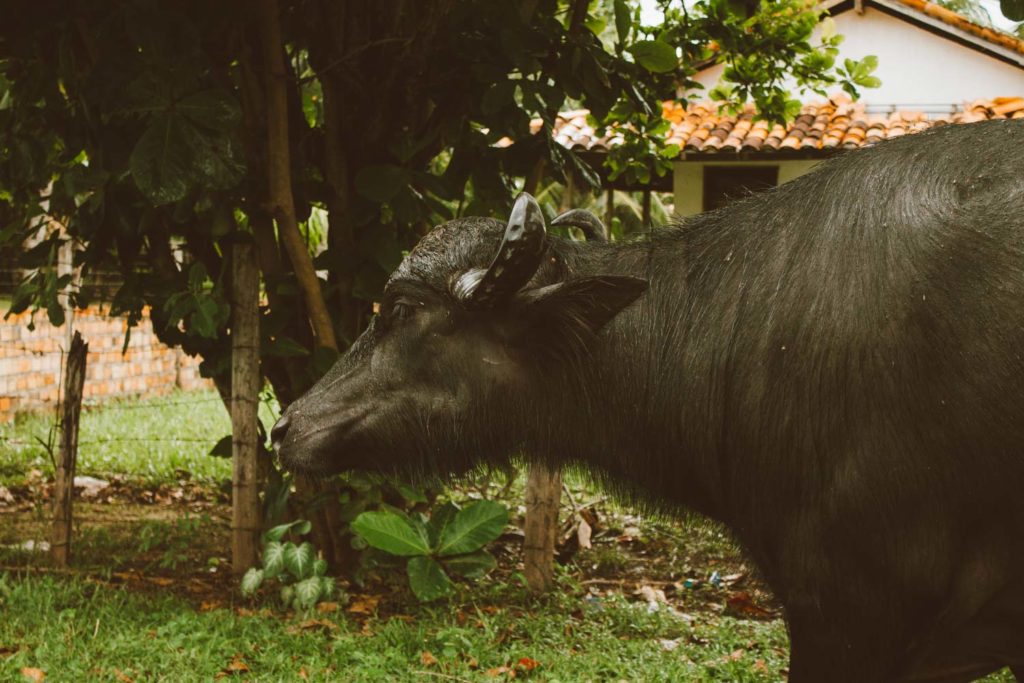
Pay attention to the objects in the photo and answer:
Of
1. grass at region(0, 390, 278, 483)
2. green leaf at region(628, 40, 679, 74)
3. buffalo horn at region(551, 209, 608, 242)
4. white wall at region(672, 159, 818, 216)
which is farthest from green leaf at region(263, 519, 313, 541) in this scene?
white wall at region(672, 159, 818, 216)

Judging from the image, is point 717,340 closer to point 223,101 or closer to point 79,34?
point 223,101

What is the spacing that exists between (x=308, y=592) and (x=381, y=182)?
1902mm

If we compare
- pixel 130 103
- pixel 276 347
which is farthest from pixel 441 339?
pixel 276 347

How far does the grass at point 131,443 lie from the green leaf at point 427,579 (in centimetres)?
252

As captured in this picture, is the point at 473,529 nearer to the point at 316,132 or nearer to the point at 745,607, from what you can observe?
the point at 745,607

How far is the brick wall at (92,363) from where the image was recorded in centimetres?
981

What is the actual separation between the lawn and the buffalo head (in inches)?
19.2

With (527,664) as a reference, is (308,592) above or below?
above

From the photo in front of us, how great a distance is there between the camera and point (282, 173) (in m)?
4.82

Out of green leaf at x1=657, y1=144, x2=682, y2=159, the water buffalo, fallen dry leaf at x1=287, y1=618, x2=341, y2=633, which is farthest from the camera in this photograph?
green leaf at x1=657, y1=144, x2=682, y2=159

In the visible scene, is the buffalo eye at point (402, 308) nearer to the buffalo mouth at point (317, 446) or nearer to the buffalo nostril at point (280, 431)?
the buffalo mouth at point (317, 446)

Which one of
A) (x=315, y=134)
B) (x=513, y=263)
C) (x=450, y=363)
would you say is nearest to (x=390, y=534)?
(x=450, y=363)

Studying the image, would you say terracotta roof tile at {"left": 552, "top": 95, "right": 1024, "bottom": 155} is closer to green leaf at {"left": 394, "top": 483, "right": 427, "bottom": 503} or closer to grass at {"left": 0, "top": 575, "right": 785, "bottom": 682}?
green leaf at {"left": 394, "top": 483, "right": 427, "bottom": 503}

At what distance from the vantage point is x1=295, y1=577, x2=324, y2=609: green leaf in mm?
4781
